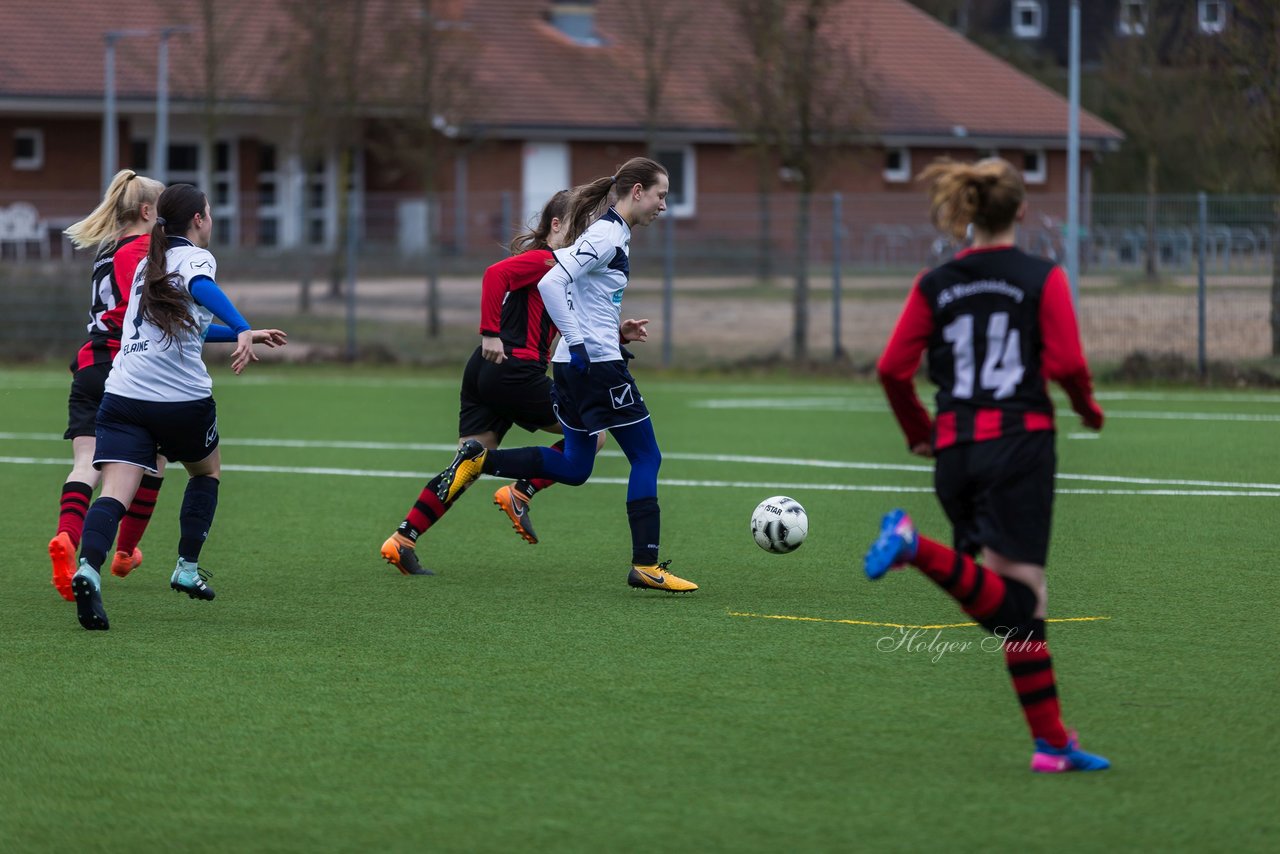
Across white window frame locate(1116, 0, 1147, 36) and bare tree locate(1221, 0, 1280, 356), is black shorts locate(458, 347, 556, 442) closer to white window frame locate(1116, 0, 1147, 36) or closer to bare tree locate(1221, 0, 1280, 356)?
bare tree locate(1221, 0, 1280, 356)

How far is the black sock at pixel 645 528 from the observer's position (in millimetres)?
8211

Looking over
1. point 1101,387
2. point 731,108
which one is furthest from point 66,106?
point 1101,387

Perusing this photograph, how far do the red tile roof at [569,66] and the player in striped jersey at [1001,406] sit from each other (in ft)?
92.0

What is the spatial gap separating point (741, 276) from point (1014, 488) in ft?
65.0

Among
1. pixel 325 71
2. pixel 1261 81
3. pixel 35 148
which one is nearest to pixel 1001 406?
pixel 1261 81

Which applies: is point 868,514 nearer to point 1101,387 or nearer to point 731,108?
point 1101,387

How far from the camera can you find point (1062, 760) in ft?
16.8

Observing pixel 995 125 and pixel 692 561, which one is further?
pixel 995 125

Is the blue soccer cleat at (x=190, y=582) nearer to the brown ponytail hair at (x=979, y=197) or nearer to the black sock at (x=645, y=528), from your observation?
the black sock at (x=645, y=528)

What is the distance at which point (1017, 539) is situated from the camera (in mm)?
5148

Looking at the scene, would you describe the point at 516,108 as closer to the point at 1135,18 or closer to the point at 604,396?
the point at 1135,18

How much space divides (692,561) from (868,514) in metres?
1.99

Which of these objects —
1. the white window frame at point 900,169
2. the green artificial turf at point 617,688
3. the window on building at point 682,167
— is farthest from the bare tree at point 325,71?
the green artificial turf at point 617,688
